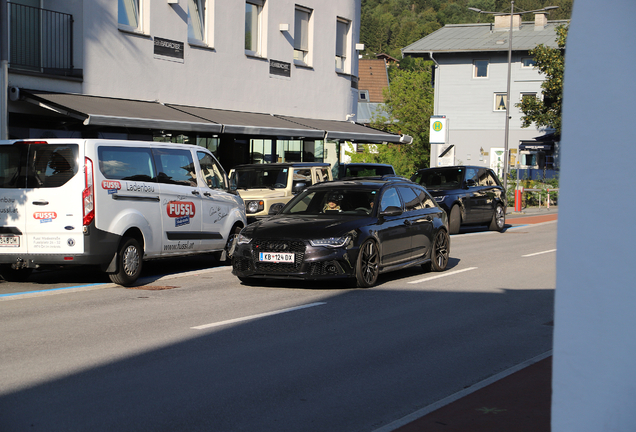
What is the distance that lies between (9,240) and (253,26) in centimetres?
1489

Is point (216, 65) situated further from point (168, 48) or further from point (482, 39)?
point (482, 39)

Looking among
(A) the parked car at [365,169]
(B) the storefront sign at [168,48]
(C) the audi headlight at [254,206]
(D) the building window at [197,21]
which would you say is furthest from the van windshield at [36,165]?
(A) the parked car at [365,169]

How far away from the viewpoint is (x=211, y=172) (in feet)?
45.3

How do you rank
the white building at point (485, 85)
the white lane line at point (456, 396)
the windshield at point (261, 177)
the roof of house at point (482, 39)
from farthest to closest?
the white building at point (485, 85) → the roof of house at point (482, 39) → the windshield at point (261, 177) → the white lane line at point (456, 396)

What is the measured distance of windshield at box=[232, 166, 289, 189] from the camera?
1784 cm

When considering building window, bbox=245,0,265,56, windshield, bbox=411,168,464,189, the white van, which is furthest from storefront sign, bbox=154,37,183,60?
the white van

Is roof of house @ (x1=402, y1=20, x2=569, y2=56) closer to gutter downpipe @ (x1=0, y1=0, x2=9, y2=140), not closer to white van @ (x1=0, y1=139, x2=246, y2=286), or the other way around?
gutter downpipe @ (x1=0, y1=0, x2=9, y2=140)

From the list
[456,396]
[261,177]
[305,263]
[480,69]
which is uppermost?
[480,69]

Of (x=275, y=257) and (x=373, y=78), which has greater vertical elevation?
(x=373, y=78)

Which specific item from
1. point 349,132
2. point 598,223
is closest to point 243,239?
point 598,223

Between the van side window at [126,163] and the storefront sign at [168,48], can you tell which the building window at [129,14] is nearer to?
the storefront sign at [168,48]

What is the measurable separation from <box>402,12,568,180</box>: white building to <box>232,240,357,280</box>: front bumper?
5082 cm

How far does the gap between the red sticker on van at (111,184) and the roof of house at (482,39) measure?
51980 millimetres

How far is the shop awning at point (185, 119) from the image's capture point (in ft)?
52.8
